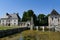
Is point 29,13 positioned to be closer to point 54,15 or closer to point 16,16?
point 16,16

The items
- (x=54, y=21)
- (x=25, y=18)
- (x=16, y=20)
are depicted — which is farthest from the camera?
(x=25, y=18)

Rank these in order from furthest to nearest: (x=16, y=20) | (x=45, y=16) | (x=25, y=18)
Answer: (x=45, y=16)
(x=25, y=18)
(x=16, y=20)

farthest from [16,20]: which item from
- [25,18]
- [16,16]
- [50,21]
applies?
[50,21]

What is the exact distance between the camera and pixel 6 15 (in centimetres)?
8206

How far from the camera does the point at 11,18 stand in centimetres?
8150

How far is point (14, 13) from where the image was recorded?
271 feet

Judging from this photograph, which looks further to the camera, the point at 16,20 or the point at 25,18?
the point at 25,18

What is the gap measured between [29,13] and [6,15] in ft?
54.8

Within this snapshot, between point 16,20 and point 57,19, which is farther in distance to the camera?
point 16,20

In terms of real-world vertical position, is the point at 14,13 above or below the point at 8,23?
above

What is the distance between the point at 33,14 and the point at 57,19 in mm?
24247

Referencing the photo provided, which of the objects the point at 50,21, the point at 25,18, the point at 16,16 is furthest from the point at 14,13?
the point at 50,21

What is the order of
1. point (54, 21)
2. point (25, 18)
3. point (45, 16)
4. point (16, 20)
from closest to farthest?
point (54, 21), point (16, 20), point (25, 18), point (45, 16)

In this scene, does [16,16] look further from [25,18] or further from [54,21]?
[54,21]
